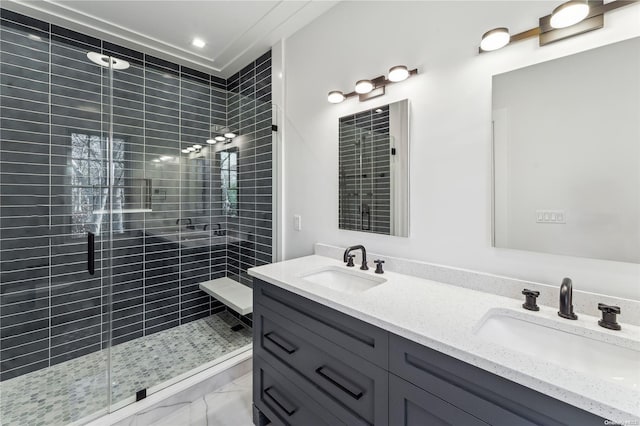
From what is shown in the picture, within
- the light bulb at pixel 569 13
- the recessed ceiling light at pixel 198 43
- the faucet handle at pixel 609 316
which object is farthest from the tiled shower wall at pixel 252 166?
the faucet handle at pixel 609 316

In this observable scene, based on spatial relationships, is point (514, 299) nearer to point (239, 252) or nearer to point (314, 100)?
point (314, 100)

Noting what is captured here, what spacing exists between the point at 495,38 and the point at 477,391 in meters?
1.31

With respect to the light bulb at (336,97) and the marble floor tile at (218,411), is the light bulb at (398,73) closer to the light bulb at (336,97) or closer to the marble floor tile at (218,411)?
the light bulb at (336,97)

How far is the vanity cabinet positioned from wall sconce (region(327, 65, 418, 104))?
49.5 inches

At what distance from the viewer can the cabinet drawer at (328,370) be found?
3.09ft

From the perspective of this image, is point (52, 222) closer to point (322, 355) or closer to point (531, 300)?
point (322, 355)

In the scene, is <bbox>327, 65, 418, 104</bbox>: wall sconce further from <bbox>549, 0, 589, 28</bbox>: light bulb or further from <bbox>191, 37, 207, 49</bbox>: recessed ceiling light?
<bbox>191, 37, 207, 49</bbox>: recessed ceiling light

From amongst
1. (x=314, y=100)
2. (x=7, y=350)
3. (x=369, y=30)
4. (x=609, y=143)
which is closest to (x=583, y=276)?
(x=609, y=143)

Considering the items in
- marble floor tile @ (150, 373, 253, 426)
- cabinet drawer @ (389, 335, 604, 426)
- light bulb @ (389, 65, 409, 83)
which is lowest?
marble floor tile @ (150, 373, 253, 426)

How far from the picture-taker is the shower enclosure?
5.94ft

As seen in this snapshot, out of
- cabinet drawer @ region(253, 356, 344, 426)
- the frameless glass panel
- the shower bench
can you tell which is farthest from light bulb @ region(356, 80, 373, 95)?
the frameless glass panel

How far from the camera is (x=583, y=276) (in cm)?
98

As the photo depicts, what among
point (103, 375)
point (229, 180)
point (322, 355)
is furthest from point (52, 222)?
point (322, 355)

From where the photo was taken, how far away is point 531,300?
39.1 inches
